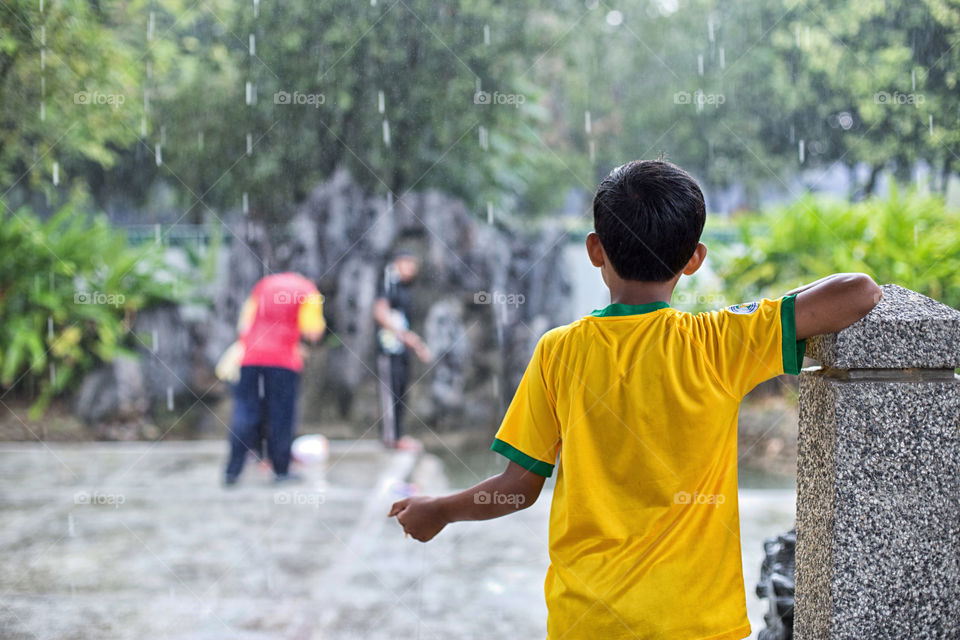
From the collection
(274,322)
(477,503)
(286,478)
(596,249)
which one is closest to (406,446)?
(286,478)

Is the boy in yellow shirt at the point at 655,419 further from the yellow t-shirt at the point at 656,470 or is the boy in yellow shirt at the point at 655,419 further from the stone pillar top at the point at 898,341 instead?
the stone pillar top at the point at 898,341

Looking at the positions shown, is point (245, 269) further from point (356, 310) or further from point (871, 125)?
point (871, 125)

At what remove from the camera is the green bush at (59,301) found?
865 cm

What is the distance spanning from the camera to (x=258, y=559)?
4266 millimetres
